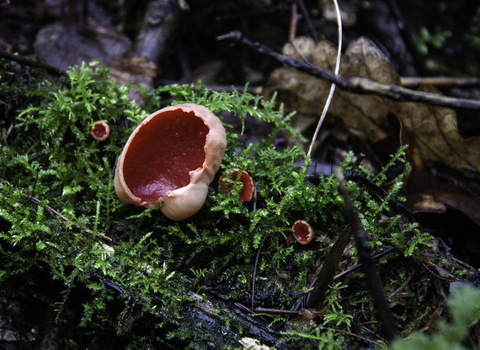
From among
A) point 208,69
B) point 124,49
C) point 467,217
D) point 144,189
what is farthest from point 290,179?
point 124,49

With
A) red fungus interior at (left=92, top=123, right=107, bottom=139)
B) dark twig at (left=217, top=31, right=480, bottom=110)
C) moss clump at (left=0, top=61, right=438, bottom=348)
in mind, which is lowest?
moss clump at (left=0, top=61, right=438, bottom=348)

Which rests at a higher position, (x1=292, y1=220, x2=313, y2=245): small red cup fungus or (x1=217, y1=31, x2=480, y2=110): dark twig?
(x1=217, y1=31, x2=480, y2=110): dark twig

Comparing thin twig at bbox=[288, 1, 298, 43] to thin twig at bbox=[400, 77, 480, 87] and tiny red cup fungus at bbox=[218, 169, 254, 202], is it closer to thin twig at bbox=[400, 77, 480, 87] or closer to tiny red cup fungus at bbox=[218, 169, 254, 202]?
thin twig at bbox=[400, 77, 480, 87]

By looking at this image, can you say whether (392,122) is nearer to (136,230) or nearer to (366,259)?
(366,259)

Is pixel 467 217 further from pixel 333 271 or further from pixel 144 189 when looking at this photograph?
pixel 144 189

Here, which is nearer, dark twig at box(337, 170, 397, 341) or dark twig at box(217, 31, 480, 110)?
dark twig at box(337, 170, 397, 341)

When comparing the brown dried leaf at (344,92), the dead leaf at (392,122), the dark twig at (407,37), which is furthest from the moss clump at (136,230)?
the dark twig at (407,37)

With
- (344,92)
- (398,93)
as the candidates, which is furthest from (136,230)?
(344,92)

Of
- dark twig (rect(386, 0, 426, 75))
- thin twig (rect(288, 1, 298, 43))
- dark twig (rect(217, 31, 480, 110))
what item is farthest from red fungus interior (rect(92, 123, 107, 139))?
dark twig (rect(386, 0, 426, 75))
